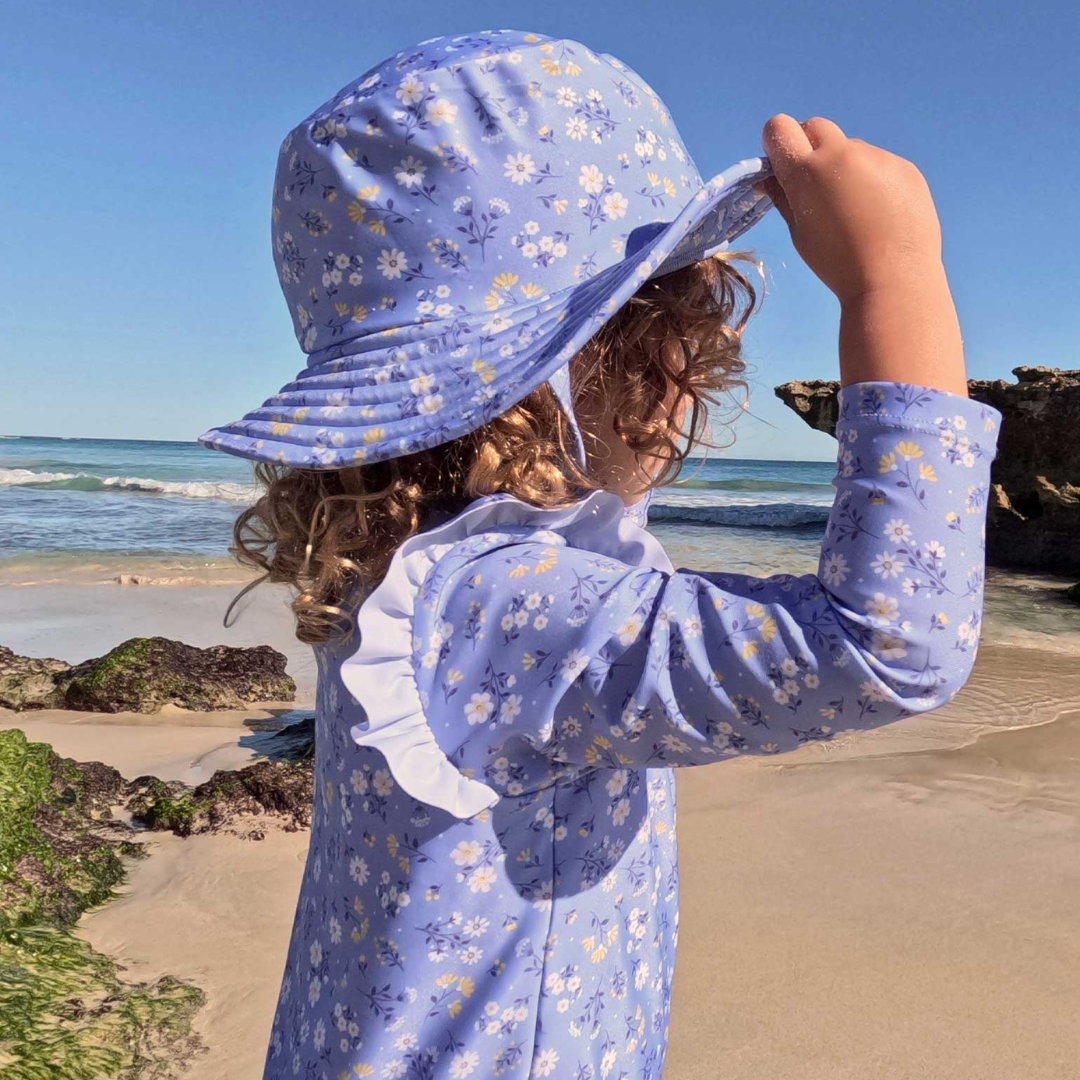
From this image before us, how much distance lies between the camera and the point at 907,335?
970mm

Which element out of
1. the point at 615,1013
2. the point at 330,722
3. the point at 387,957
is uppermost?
the point at 330,722

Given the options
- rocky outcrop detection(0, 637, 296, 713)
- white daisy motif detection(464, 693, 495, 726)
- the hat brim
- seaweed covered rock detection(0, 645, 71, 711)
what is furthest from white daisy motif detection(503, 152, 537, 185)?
seaweed covered rock detection(0, 645, 71, 711)

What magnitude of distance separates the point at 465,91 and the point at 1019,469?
1521cm

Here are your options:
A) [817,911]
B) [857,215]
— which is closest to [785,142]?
[857,215]

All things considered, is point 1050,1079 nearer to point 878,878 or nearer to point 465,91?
point 878,878

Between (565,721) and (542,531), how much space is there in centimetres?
23

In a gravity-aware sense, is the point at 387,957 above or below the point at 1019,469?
below

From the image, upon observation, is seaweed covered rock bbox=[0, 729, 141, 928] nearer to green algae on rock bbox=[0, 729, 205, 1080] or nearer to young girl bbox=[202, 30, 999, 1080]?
green algae on rock bbox=[0, 729, 205, 1080]

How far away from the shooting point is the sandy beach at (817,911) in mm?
2867

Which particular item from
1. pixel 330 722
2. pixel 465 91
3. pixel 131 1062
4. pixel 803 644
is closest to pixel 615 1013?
pixel 330 722

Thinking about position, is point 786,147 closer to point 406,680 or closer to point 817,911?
point 406,680

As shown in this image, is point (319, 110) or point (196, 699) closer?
point (319, 110)

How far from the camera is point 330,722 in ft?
4.50

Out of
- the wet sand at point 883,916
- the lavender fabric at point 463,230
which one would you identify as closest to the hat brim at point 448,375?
the lavender fabric at point 463,230
